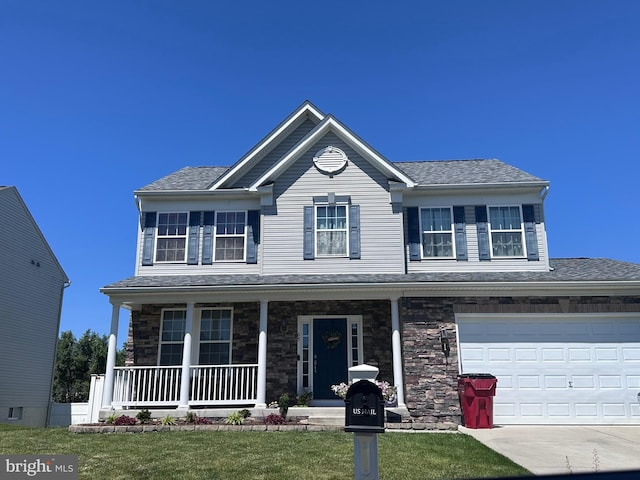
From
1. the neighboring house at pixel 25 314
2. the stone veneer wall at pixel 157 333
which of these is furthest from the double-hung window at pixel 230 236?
the neighboring house at pixel 25 314

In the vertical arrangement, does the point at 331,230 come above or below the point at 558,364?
above

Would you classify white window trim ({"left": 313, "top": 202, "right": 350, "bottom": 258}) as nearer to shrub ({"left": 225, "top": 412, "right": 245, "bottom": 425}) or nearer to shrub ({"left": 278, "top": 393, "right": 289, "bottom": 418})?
shrub ({"left": 278, "top": 393, "right": 289, "bottom": 418})

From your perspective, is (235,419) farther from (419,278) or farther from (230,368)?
(419,278)

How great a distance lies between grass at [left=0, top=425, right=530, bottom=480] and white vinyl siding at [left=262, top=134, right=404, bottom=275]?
481 centimetres

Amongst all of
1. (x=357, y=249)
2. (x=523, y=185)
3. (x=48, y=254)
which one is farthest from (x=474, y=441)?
(x=48, y=254)

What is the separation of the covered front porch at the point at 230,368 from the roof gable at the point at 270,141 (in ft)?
11.6

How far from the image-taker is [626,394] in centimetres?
1185

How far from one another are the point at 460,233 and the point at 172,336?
807cm

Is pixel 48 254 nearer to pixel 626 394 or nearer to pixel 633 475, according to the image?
pixel 626 394

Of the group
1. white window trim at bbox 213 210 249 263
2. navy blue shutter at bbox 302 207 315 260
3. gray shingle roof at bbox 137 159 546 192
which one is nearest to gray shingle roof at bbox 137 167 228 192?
gray shingle roof at bbox 137 159 546 192

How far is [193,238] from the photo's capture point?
48.1ft

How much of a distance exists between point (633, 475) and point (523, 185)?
34.4 feet

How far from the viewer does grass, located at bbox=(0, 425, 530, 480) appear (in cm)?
678

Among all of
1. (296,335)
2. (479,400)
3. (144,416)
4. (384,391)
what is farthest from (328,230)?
(144,416)
